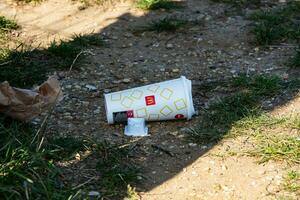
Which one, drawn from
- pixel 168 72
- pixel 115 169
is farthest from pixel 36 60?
pixel 115 169

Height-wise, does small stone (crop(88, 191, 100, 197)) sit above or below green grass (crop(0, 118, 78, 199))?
below

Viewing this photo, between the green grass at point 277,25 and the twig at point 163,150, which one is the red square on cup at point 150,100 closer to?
the twig at point 163,150

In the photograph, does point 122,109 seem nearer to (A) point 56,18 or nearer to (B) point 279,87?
(B) point 279,87

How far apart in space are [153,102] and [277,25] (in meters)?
1.93

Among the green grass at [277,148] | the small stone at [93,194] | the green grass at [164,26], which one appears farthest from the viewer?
the green grass at [164,26]

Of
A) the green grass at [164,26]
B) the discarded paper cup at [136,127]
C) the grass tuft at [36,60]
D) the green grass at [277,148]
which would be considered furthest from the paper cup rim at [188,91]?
the green grass at [164,26]

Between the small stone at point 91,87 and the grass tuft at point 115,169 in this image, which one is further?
the small stone at point 91,87

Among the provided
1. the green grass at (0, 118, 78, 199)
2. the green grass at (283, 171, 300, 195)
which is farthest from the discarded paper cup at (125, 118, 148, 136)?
the green grass at (283, 171, 300, 195)

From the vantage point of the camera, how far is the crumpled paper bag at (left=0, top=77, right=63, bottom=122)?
3068mm

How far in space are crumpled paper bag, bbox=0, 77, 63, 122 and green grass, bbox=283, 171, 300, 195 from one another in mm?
1300

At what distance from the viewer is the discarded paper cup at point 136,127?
10.9 feet

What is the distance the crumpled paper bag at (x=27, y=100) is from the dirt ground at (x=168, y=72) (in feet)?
0.85

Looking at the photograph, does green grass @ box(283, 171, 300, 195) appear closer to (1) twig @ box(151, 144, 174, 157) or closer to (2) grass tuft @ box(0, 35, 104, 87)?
(1) twig @ box(151, 144, 174, 157)

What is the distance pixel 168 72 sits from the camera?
4207 millimetres
